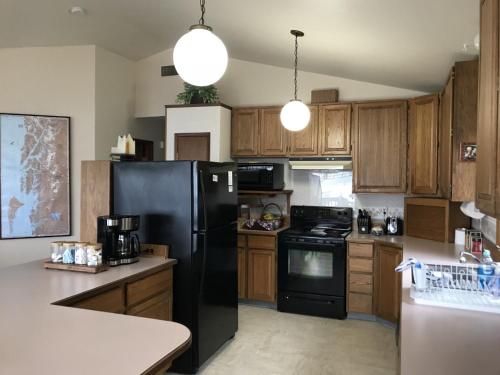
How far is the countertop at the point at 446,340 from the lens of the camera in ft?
4.12

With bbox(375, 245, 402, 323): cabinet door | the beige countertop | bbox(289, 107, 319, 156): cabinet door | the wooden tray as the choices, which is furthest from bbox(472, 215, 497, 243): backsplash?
the wooden tray

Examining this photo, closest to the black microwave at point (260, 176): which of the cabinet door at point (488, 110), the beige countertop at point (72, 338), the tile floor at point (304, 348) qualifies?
the tile floor at point (304, 348)

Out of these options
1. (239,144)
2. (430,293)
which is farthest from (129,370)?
(239,144)

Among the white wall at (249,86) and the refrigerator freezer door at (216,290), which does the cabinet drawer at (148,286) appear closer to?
the refrigerator freezer door at (216,290)

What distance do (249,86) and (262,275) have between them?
2282 millimetres

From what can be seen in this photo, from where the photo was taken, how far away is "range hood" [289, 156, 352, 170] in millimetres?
4363

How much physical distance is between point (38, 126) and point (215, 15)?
98.3 inches

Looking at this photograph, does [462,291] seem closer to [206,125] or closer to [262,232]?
[262,232]

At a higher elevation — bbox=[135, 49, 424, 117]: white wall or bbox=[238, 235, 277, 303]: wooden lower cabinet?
bbox=[135, 49, 424, 117]: white wall

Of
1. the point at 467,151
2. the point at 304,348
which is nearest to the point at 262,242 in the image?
the point at 304,348

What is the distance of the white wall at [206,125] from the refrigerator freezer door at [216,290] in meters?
1.36

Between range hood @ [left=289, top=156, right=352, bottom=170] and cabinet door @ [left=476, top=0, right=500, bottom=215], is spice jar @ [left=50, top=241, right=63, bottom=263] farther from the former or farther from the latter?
range hood @ [left=289, top=156, right=352, bottom=170]

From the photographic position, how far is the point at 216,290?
10.7 feet

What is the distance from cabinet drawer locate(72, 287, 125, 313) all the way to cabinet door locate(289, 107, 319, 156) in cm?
276
